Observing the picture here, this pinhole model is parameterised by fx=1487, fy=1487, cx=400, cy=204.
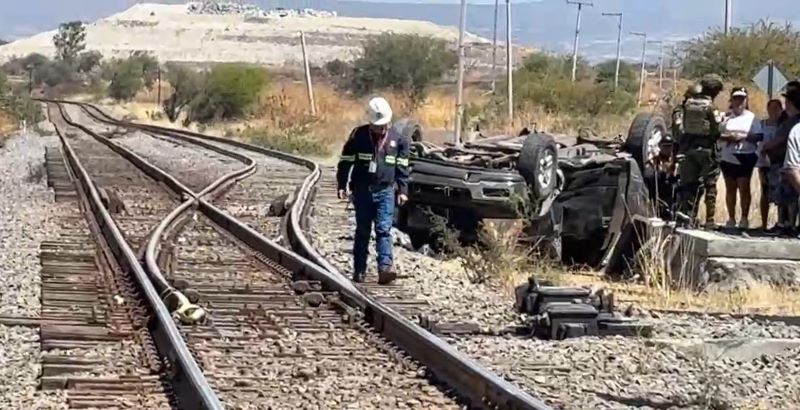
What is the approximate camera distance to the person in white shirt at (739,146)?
53.4 ft

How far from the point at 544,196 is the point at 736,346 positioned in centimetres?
642

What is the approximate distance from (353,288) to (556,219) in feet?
17.0

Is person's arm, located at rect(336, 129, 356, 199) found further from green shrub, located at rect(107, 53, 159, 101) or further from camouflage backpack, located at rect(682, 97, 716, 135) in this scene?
green shrub, located at rect(107, 53, 159, 101)

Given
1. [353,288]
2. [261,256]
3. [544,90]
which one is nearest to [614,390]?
[353,288]

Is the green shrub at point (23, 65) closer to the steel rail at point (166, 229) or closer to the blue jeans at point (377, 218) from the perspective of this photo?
the steel rail at point (166, 229)

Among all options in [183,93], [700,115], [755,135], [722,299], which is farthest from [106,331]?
[183,93]

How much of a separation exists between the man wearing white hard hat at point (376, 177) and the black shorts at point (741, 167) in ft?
15.5

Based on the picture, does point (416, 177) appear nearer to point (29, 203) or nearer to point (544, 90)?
point (29, 203)

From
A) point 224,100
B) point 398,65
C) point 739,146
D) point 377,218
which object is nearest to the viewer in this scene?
point 377,218

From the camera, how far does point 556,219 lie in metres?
16.8

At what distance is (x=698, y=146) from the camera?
16.2m

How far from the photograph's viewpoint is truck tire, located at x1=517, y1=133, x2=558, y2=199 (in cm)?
→ 1645

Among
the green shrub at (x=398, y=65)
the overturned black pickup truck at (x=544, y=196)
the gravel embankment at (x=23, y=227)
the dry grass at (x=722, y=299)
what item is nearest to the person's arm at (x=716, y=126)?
the overturned black pickup truck at (x=544, y=196)

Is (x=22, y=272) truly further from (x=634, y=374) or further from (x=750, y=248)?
(x=750, y=248)
